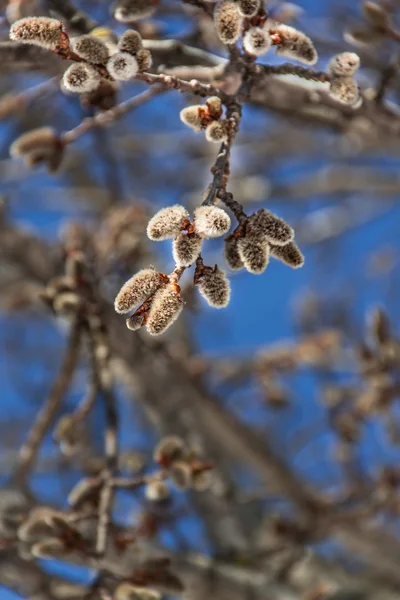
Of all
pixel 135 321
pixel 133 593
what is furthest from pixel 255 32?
pixel 133 593

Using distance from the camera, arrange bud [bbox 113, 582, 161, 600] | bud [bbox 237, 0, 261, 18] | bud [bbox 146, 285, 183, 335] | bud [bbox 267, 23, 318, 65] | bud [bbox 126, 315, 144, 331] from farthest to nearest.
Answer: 1. bud [bbox 113, 582, 161, 600]
2. bud [bbox 267, 23, 318, 65]
3. bud [bbox 237, 0, 261, 18]
4. bud [bbox 126, 315, 144, 331]
5. bud [bbox 146, 285, 183, 335]

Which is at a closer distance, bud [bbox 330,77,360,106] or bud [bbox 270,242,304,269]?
bud [bbox 270,242,304,269]

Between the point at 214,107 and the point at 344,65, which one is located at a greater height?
the point at 344,65

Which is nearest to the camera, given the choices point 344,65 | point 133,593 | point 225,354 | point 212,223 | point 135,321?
point 212,223

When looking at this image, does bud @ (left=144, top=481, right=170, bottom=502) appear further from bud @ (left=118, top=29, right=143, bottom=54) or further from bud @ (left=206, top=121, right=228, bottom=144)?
bud @ (left=118, top=29, right=143, bottom=54)

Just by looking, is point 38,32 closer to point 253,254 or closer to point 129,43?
point 129,43

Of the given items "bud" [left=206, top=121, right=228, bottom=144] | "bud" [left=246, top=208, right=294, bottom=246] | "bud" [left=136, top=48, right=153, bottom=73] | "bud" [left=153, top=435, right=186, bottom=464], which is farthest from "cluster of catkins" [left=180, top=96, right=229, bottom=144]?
"bud" [left=153, top=435, right=186, bottom=464]

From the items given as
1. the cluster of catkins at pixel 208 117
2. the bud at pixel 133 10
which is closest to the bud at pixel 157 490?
the cluster of catkins at pixel 208 117

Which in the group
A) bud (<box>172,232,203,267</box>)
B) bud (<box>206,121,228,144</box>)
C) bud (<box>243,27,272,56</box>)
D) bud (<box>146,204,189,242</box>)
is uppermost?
bud (<box>243,27,272,56</box>)
